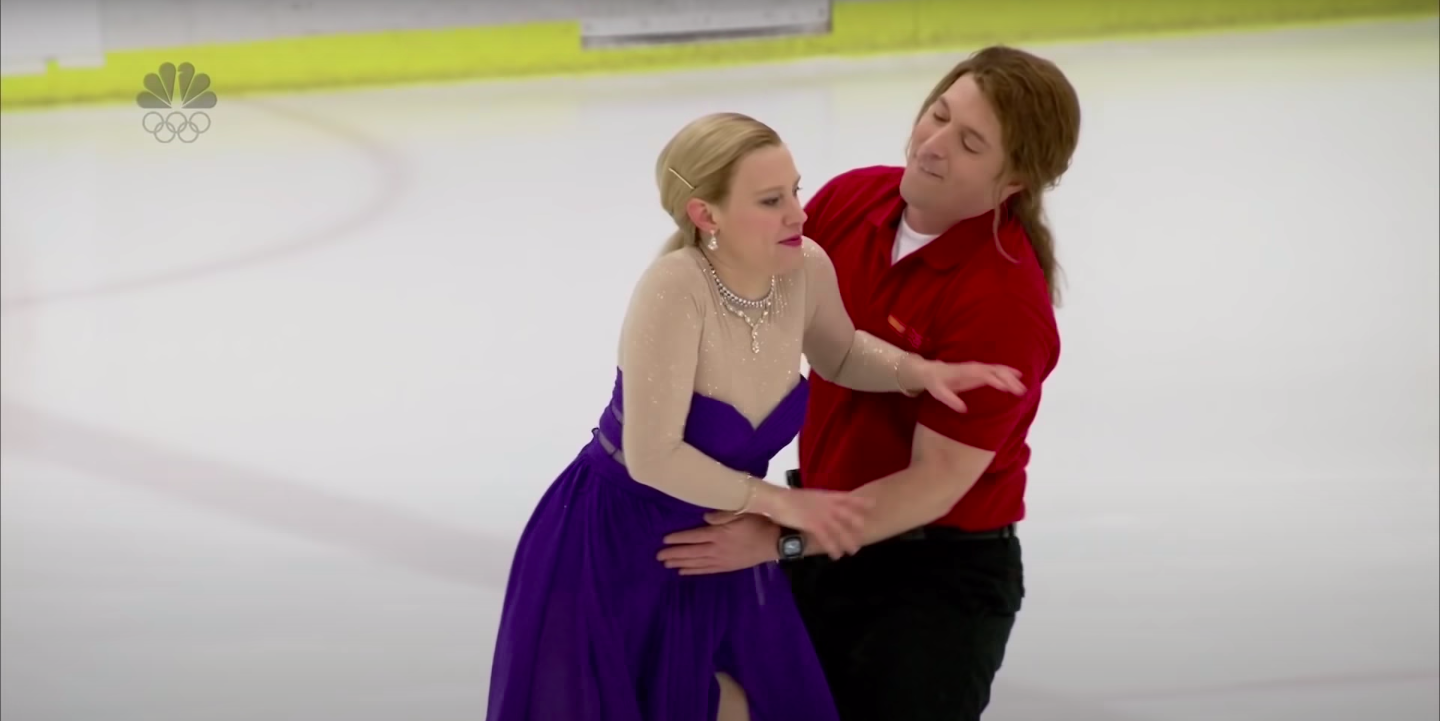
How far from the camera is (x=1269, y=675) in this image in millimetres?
3061

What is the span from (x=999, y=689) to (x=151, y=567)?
1868 mm

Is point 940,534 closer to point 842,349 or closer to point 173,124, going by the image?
point 842,349

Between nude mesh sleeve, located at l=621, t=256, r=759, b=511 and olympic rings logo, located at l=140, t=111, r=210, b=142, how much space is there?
5142mm

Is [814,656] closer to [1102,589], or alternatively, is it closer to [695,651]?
[695,651]

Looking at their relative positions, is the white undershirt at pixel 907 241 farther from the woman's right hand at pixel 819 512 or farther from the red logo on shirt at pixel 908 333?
the woman's right hand at pixel 819 512

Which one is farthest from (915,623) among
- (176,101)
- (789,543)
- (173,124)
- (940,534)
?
(173,124)

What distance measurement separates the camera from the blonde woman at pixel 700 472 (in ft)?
5.88

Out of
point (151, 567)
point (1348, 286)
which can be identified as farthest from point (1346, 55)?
point (151, 567)

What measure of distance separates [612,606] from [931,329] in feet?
1.96

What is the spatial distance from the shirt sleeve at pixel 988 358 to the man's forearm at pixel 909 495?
6 centimetres

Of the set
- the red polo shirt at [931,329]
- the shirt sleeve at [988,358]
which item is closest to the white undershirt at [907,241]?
the red polo shirt at [931,329]

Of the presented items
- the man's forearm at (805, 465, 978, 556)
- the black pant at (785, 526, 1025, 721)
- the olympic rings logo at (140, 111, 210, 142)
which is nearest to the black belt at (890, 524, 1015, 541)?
the black pant at (785, 526, 1025, 721)

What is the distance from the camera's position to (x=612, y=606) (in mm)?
1937

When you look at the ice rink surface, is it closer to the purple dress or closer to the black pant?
the black pant
